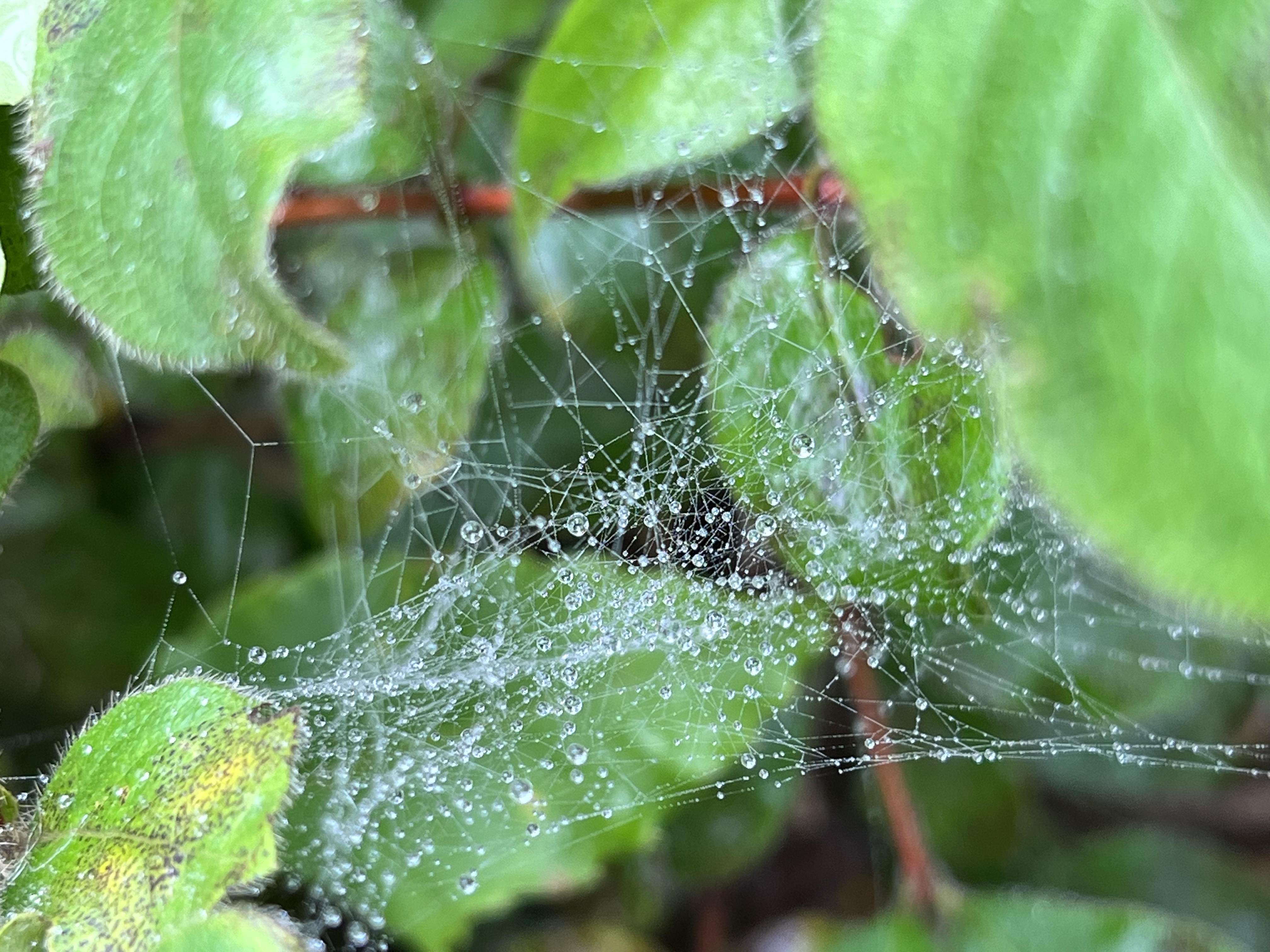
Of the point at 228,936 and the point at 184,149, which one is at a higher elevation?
the point at 184,149

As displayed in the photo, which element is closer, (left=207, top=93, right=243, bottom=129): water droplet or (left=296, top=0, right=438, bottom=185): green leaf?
(left=207, top=93, right=243, bottom=129): water droplet

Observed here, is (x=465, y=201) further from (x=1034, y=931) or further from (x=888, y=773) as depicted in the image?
(x=1034, y=931)

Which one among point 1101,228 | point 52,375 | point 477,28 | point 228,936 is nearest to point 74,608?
point 52,375

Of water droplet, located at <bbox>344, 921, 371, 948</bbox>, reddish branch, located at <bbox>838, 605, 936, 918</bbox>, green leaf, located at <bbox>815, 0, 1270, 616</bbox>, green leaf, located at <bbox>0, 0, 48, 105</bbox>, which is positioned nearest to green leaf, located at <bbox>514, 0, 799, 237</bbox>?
Answer: green leaf, located at <bbox>815, 0, 1270, 616</bbox>

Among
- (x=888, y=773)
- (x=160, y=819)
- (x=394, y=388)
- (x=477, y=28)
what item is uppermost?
(x=477, y=28)

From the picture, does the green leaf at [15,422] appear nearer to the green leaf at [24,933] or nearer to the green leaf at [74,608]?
the green leaf at [24,933]

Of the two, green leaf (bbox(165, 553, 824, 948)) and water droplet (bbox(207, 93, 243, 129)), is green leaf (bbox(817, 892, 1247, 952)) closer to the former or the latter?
green leaf (bbox(165, 553, 824, 948))

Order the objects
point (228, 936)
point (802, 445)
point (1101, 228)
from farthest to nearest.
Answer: point (802, 445)
point (228, 936)
point (1101, 228)
